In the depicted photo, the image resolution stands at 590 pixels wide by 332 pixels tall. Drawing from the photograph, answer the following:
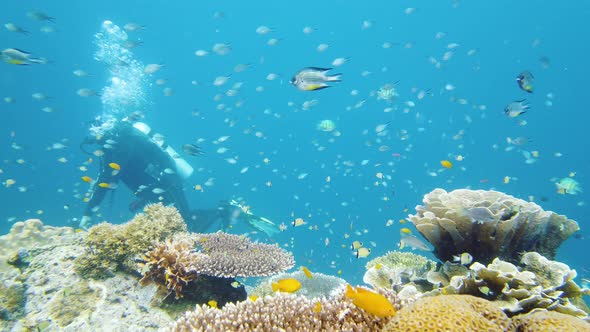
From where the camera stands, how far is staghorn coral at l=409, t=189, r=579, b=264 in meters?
3.96

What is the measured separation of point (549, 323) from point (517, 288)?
1051 millimetres

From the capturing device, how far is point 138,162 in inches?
544

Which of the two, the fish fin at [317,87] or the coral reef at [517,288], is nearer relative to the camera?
the coral reef at [517,288]

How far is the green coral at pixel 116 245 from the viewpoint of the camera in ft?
17.0

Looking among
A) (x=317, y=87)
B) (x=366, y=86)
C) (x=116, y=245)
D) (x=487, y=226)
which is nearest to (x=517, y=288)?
(x=487, y=226)

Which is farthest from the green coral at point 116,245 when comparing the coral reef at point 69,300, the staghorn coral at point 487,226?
the staghorn coral at point 487,226

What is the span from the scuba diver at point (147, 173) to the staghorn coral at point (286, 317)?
32.6 feet

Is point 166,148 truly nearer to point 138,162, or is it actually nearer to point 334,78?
Answer: point 138,162

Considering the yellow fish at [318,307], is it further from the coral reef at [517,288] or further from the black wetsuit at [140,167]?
the black wetsuit at [140,167]

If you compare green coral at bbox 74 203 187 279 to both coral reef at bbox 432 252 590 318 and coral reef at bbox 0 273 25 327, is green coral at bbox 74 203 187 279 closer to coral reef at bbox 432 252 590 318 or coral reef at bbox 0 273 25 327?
coral reef at bbox 0 273 25 327

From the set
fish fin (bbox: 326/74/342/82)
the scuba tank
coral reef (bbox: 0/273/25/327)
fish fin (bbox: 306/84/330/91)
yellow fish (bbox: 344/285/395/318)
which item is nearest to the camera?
yellow fish (bbox: 344/285/395/318)

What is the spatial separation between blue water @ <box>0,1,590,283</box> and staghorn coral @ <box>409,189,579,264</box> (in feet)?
161

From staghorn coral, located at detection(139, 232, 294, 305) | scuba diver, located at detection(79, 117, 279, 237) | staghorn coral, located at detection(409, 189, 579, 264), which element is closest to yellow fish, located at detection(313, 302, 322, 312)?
staghorn coral, located at detection(409, 189, 579, 264)

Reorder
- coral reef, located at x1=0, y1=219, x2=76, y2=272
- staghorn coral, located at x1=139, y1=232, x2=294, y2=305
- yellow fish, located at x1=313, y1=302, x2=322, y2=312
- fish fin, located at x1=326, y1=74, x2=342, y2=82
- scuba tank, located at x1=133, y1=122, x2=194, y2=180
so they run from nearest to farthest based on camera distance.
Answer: yellow fish, located at x1=313, y1=302, x2=322, y2=312
fish fin, located at x1=326, y1=74, x2=342, y2=82
staghorn coral, located at x1=139, y1=232, x2=294, y2=305
coral reef, located at x1=0, y1=219, x2=76, y2=272
scuba tank, located at x1=133, y1=122, x2=194, y2=180
